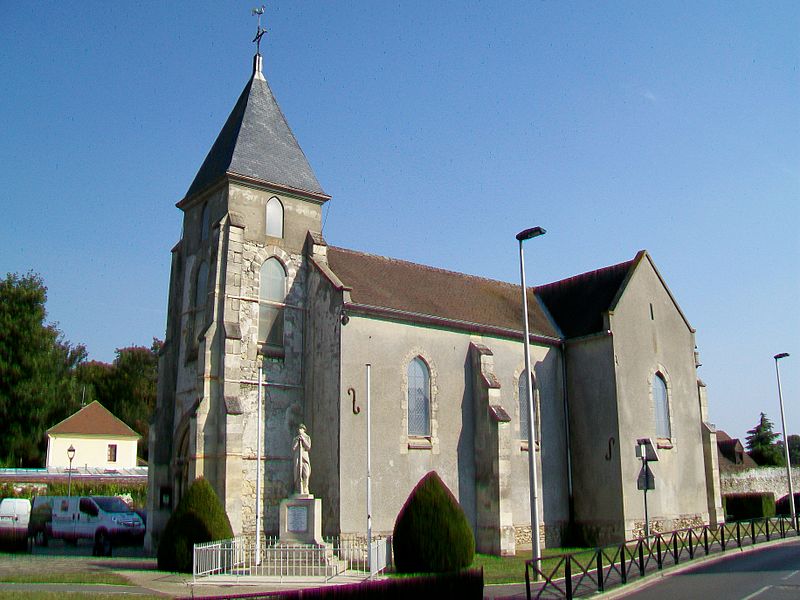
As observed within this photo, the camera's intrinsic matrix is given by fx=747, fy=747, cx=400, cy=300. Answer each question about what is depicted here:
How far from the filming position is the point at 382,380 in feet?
84.8

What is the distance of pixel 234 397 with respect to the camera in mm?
24328

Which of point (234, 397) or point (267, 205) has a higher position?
point (267, 205)

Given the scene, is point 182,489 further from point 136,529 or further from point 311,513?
point 311,513

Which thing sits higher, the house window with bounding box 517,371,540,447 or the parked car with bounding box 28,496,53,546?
the house window with bounding box 517,371,540,447

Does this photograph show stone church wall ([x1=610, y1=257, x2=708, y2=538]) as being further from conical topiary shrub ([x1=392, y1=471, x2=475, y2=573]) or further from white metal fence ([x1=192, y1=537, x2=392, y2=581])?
white metal fence ([x1=192, y1=537, x2=392, y2=581])

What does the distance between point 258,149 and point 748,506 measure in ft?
104

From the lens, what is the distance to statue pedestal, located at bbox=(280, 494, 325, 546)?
2138 cm

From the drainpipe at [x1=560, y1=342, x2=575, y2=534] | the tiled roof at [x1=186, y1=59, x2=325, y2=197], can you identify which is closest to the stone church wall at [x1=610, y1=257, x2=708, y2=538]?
the drainpipe at [x1=560, y1=342, x2=575, y2=534]

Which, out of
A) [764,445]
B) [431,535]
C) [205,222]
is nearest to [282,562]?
[431,535]

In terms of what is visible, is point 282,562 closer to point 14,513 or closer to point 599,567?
point 599,567

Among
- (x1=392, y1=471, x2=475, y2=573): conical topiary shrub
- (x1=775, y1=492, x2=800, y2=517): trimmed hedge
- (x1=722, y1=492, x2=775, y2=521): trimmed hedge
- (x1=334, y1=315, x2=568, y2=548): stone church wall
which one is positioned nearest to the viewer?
(x1=392, y1=471, x2=475, y2=573): conical topiary shrub

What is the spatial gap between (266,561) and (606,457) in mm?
14587

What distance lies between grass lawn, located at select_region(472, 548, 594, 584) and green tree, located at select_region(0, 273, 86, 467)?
3873cm

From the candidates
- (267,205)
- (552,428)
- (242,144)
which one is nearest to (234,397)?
(267,205)
